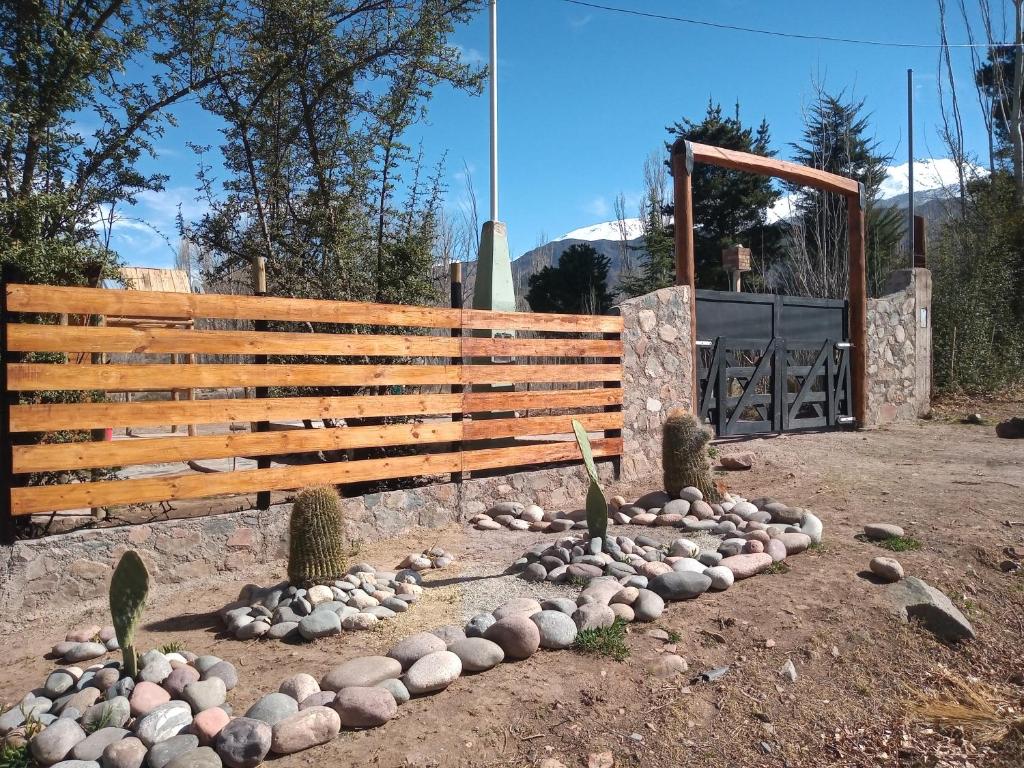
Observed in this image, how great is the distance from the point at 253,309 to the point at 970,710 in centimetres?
451

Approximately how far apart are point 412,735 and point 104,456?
2.65 meters

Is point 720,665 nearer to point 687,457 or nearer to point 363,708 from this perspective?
point 363,708

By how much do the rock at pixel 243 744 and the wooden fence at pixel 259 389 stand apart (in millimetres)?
2204

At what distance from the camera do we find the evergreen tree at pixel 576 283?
861 inches

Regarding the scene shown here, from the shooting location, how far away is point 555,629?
342 centimetres

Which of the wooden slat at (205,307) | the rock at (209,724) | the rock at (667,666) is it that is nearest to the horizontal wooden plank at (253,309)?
the wooden slat at (205,307)

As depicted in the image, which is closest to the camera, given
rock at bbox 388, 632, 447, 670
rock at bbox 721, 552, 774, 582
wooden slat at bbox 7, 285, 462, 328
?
rock at bbox 388, 632, 447, 670

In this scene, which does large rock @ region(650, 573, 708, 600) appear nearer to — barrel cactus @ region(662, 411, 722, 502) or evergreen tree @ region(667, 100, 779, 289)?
barrel cactus @ region(662, 411, 722, 502)

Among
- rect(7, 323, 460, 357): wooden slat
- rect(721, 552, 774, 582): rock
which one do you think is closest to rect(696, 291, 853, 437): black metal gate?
rect(7, 323, 460, 357): wooden slat

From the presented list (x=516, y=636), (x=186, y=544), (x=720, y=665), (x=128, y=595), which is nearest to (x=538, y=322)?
(x=186, y=544)

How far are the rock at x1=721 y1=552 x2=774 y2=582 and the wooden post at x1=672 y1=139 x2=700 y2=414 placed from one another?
3551 millimetres

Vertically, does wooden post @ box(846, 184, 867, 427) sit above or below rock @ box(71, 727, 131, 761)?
above

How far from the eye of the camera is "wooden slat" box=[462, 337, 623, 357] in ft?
20.0

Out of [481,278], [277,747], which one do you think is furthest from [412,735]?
[481,278]
